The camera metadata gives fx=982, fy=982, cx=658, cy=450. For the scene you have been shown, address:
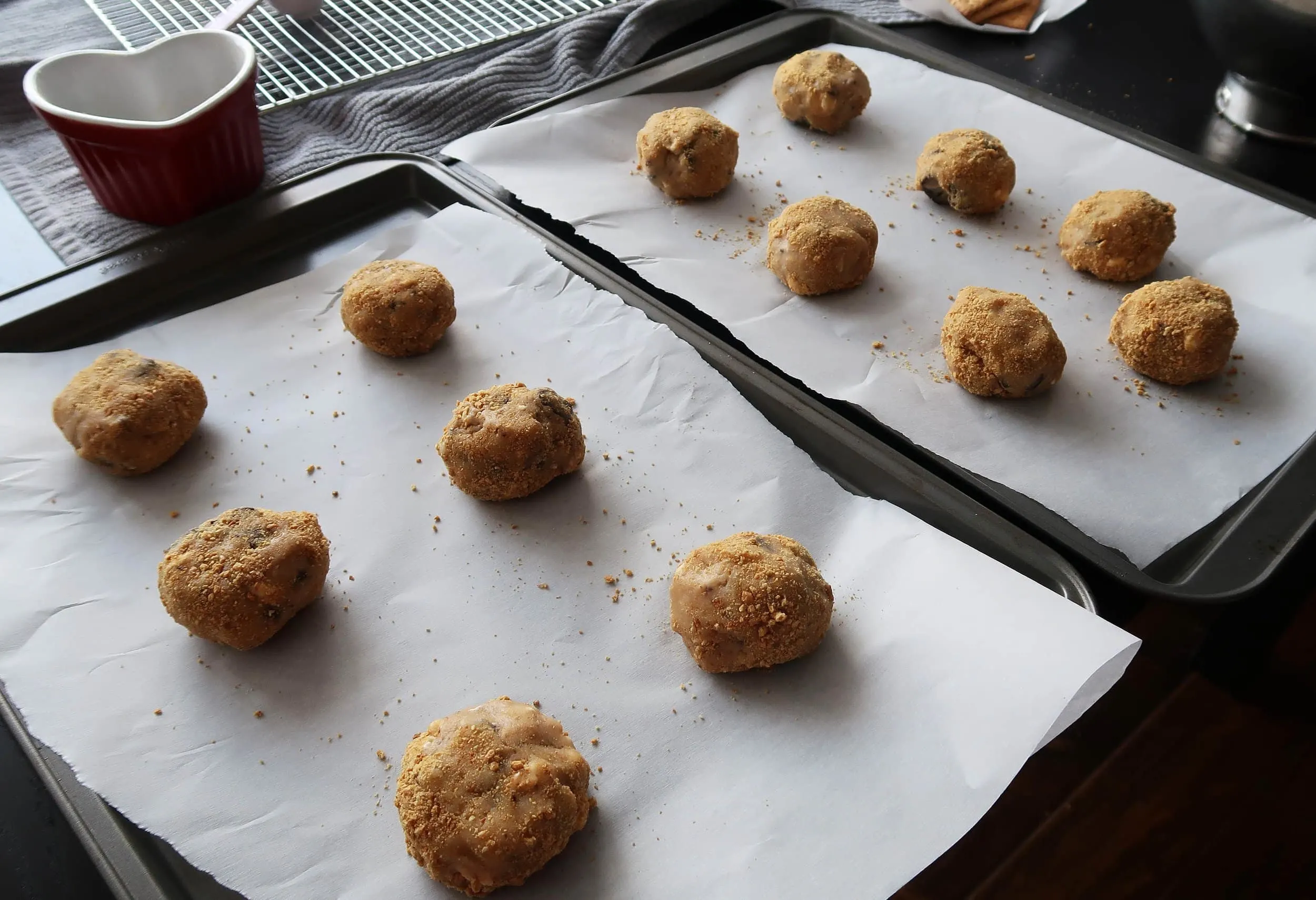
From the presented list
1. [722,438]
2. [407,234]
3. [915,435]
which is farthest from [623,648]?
[407,234]

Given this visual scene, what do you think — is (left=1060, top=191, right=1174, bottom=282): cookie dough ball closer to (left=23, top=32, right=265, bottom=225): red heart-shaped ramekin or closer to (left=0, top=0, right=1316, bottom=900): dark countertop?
(left=0, top=0, right=1316, bottom=900): dark countertop

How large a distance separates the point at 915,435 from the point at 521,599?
59cm

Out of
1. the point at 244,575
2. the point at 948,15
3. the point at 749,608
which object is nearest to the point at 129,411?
the point at 244,575

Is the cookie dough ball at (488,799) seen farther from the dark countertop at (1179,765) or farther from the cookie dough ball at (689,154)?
Result: the cookie dough ball at (689,154)

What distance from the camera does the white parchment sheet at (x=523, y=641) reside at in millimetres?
974

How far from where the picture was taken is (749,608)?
108 cm

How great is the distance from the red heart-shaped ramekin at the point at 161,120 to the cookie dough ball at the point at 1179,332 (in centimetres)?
147

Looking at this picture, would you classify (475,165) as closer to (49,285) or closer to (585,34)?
(585,34)

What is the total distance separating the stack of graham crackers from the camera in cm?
231

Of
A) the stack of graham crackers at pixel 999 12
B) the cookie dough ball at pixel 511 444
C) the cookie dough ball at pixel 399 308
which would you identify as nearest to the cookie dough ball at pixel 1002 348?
the cookie dough ball at pixel 511 444

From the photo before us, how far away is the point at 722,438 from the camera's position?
4.43 feet

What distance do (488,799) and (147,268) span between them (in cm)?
108

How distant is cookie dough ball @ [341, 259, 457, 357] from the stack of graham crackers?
1533 mm

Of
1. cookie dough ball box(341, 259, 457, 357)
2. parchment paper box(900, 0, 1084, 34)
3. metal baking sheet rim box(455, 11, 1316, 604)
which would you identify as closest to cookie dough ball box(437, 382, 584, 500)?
cookie dough ball box(341, 259, 457, 357)
